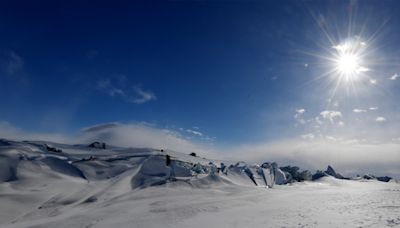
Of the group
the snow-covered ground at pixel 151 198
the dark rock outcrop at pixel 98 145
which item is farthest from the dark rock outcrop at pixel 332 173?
the dark rock outcrop at pixel 98 145

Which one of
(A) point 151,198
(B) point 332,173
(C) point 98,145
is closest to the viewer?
(A) point 151,198

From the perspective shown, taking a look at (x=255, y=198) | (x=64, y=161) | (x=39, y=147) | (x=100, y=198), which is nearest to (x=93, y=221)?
(x=100, y=198)

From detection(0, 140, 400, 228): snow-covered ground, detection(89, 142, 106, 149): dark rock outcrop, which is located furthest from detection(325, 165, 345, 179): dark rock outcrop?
detection(89, 142, 106, 149): dark rock outcrop

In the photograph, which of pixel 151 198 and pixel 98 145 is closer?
pixel 151 198

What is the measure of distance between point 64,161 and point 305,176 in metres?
63.2

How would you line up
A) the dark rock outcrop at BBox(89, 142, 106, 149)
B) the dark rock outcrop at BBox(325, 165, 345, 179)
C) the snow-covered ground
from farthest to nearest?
the dark rock outcrop at BBox(325, 165, 345, 179)
the dark rock outcrop at BBox(89, 142, 106, 149)
the snow-covered ground

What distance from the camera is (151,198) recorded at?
3747 cm

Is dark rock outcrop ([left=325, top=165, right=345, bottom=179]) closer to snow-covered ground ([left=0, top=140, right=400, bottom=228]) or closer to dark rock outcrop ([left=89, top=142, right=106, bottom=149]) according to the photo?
snow-covered ground ([left=0, top=140, right=400, bottom=228])

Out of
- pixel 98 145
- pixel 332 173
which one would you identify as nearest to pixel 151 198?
pixel 98 145

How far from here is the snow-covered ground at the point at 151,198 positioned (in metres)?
24.7

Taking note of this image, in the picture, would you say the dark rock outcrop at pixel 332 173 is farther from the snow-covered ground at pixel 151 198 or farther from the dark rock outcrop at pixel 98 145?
the dark rock outcrop at pixel 98 145

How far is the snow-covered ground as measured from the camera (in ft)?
80.9

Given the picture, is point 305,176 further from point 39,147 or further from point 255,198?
point 39,147

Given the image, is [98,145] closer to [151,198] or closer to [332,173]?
[151,198]
